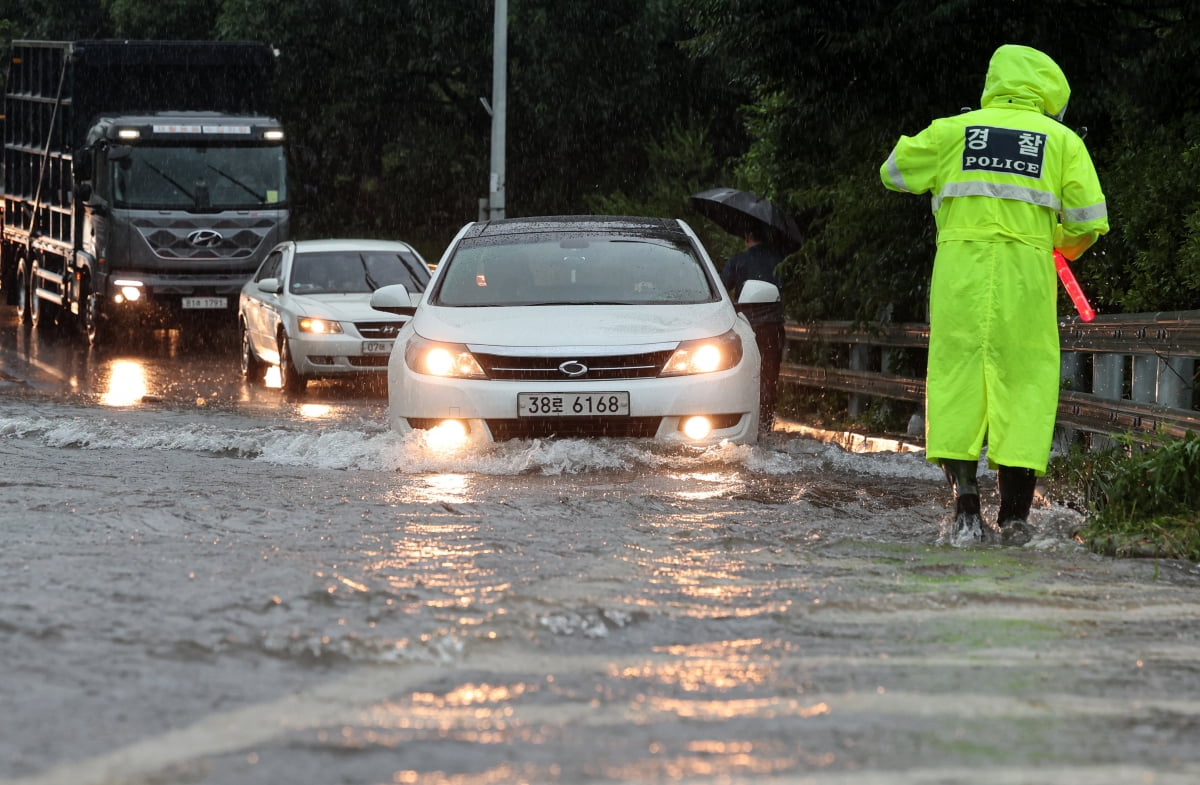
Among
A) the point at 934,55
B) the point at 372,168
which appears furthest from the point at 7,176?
the point at 934,55

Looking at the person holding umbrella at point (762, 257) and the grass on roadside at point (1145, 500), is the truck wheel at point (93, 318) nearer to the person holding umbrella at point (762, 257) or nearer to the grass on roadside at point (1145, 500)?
the person holding umbrella at point (762, 257)

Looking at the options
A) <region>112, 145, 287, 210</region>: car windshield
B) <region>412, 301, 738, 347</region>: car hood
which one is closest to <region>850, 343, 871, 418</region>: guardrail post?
<region>412, 301, 738, 347</region>: car hood

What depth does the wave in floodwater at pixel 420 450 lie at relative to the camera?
30.7 feet

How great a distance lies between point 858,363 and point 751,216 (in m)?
1.57

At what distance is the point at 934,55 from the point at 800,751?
8738 millimetres

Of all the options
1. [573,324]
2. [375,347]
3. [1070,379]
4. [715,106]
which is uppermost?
[715,106]

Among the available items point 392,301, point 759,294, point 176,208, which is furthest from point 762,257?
point 176,208

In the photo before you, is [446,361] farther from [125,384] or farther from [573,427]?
[125,384]

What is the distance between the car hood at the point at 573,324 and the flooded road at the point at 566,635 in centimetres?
66

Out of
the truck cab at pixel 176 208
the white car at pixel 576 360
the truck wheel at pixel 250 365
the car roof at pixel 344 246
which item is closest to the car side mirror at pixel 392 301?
the white car at pixel 576 360

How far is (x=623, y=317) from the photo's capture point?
10031mm

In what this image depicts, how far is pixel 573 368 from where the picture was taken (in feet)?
31.1

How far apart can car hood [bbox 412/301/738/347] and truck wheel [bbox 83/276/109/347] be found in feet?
41.1

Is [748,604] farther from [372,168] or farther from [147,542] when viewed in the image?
[372,168]
